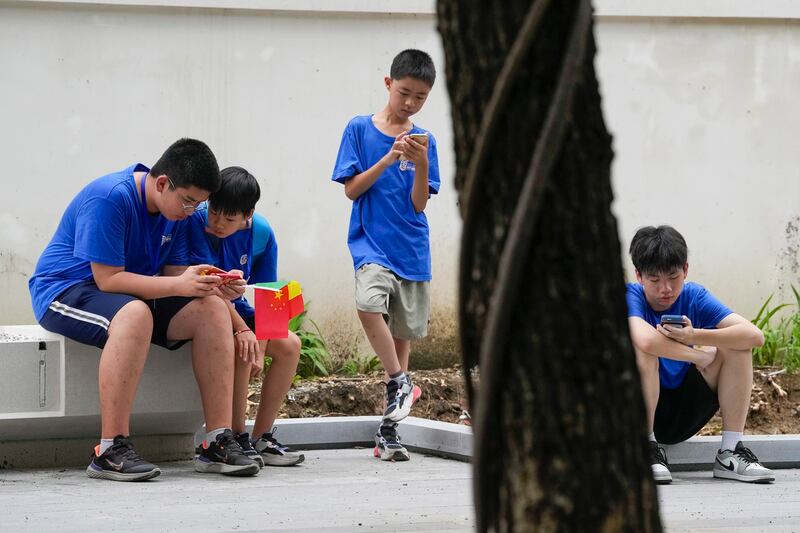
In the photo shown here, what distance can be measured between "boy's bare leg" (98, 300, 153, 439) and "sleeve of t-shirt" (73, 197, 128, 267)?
227mm

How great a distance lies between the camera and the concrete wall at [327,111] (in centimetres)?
754

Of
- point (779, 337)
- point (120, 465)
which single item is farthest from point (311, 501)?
point (779, 337)

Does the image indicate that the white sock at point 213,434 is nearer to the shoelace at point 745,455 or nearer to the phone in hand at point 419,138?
the phone in hand at point 419,138

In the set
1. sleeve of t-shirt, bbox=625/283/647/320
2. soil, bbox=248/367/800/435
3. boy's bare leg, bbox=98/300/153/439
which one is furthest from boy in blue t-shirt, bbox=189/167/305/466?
sleeve of t-shirt, bbox=625/283/647/320

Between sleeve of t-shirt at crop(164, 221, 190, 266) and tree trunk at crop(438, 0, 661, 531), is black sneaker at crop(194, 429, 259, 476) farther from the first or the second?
tree trunk at crop(438, 0, 661, 531)

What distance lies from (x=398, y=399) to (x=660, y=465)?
122 cm

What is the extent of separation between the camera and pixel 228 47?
7.80m

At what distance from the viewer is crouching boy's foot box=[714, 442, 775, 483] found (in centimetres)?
525

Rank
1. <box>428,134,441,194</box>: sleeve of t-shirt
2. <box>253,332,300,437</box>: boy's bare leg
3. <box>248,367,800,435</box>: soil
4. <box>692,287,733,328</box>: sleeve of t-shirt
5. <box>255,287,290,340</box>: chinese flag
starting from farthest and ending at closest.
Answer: <box>248,367,800,435</box>: soil < <box>428,134,441,194</box>: sleeve of t-shirt < <box>253,332,300,437</box>: boy's bare leg < <box>692,287,733,328</box>: sleeve of t-shirt < <box>255,287,290,340</box>: chinese flag

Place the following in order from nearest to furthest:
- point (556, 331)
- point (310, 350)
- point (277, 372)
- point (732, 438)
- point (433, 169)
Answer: point (556, 331)
point (732, 438)
point (277, 372)
point (433, 169)
point (310, 350)

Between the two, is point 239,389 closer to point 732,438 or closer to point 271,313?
point 271,313

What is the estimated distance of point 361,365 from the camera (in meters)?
7.97

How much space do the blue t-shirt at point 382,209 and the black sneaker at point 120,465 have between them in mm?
1466

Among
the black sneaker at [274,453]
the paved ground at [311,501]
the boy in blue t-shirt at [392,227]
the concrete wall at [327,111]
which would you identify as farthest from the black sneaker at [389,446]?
the concrete wall at [327,111]
